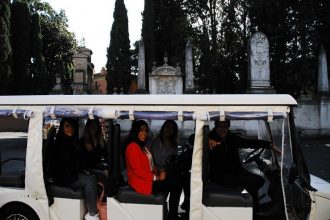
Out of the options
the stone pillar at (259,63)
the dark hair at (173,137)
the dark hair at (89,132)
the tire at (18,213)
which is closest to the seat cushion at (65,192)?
the tire at (18,213)

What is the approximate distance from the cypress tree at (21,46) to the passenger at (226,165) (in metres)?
34.5

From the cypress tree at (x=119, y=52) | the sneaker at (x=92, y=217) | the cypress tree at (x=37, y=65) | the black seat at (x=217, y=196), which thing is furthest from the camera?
the cypress tree at (x=37, y=65)

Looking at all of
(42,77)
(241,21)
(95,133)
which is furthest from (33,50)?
(95,133)

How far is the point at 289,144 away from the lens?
5.39 meters

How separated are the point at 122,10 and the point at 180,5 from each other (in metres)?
6.88

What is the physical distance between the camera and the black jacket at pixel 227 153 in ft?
19.7

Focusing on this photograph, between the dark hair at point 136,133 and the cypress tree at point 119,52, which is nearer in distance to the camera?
the dark hair at point 136,133

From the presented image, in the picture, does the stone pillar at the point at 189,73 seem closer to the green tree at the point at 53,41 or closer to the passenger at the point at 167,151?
the passenger at the point at 167,151

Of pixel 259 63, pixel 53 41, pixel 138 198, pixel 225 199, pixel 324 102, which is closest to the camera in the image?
pixel 225 199

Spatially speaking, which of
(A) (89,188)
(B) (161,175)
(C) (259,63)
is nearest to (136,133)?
(B) (161,175)

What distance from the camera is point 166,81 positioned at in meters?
27.6

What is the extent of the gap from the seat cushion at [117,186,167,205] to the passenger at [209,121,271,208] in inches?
32.6

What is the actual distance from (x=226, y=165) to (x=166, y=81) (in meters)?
21.6

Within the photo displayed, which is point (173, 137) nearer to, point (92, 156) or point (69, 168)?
point (92, 156)
